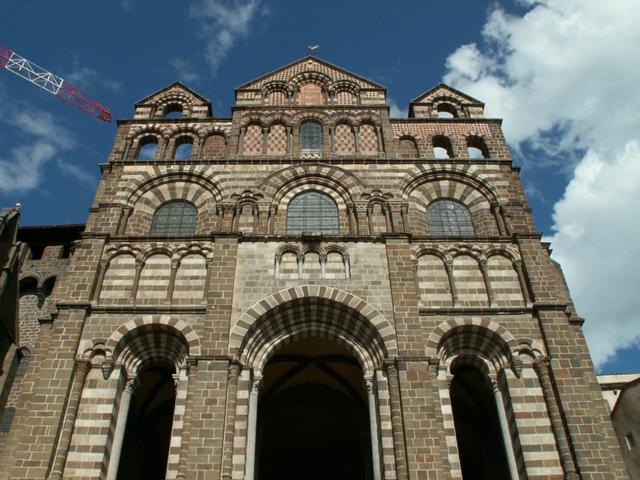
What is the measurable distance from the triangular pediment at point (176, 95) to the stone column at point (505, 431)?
1541 centimetres

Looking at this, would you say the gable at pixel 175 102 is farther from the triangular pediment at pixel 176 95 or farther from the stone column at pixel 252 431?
the stone column at pixel 252 431

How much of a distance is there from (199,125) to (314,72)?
5640 mm

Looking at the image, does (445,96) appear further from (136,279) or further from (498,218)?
(136,279)

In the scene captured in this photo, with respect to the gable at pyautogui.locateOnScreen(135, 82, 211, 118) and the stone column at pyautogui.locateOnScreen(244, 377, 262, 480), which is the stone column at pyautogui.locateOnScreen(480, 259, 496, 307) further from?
the gable at pyautogui.locateOnScreen(135, 82, 211, 118)

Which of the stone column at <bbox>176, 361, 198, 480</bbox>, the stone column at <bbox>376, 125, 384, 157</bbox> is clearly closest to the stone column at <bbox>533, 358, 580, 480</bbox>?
the stone column at <bbox>176, 361, 198, 480</bbox>

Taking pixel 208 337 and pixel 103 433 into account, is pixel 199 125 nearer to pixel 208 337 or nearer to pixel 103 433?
pixel 208 337

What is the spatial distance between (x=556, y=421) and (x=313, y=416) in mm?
9076

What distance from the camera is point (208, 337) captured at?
612 inches

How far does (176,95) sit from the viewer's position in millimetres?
23484

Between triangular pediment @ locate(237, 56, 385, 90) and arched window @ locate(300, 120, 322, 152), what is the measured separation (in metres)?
2.89

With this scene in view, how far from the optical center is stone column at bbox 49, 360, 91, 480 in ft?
43.9

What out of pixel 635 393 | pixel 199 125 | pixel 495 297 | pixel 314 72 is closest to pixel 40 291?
pixel 199 125

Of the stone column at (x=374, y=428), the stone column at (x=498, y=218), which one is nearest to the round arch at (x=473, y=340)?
the stone column at (x=374, y=428)

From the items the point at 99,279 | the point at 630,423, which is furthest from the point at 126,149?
the point at 630,423
